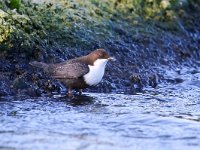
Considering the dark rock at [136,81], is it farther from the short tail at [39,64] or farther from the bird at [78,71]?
the short tail at [39,64]

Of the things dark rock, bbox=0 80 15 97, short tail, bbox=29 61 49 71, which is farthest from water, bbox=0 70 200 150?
short tail, bbox=29 61 49 71

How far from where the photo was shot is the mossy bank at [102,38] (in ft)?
33.8

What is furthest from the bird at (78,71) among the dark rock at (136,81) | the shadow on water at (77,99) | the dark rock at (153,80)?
the dark rock at (153,80)

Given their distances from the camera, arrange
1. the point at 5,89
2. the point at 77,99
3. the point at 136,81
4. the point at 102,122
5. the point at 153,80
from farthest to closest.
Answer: the point at 153,80
the point at 136,81
the point at 77,99
the point at 5,89
the point at 102,122

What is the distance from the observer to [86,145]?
24.5ft

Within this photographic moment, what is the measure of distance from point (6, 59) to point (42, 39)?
2.82 feet

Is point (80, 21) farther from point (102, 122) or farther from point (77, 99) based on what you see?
point (102, 122)

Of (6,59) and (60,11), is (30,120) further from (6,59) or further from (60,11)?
(60,11)

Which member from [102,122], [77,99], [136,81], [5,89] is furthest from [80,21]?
[102,122]

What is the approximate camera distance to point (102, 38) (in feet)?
39.1

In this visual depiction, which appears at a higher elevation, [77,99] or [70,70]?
[70,70]

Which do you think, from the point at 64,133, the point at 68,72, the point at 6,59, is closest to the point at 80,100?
the point at 68,72

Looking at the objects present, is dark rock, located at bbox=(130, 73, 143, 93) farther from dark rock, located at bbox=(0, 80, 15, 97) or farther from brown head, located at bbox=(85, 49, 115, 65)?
dark rock, located at bbox=(0, 80, 15, 97)

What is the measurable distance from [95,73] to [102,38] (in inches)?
77.9
